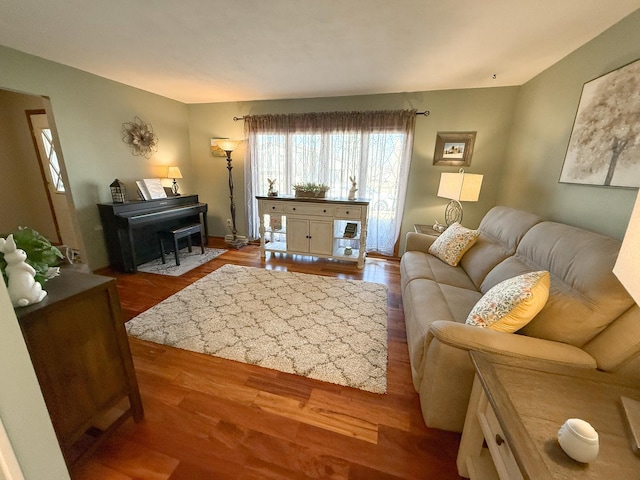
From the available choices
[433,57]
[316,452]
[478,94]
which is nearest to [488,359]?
[316,452]

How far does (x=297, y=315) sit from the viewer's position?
2.29 metres

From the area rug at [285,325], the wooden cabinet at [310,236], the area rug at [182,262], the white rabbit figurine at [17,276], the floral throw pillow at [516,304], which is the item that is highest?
the white rabbit figurine at [17,276]

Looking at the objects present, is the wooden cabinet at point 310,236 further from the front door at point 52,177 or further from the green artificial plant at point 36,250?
the front door at point 52,177

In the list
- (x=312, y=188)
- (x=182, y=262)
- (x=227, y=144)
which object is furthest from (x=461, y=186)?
(x=182, y=262)

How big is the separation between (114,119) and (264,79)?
204 centimetres

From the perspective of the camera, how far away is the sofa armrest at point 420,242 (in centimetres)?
269

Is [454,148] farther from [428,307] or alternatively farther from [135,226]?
[135,226]

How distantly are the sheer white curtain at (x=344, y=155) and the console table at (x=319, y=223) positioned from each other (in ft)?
1.46

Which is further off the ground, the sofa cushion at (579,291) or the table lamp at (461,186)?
the table lamp at (461,186)

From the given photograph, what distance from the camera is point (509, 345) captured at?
106 cm

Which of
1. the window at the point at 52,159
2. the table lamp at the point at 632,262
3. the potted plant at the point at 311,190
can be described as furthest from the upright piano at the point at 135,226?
the table lamp at the point at 632,262

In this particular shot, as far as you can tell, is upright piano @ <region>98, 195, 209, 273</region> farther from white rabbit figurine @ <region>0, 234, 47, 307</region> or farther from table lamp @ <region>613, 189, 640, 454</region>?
table lamp @ <region>613, 189, 640, 454</region>

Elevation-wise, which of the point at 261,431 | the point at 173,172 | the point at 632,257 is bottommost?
the point at 261,431

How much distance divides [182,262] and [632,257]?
13.1ft
